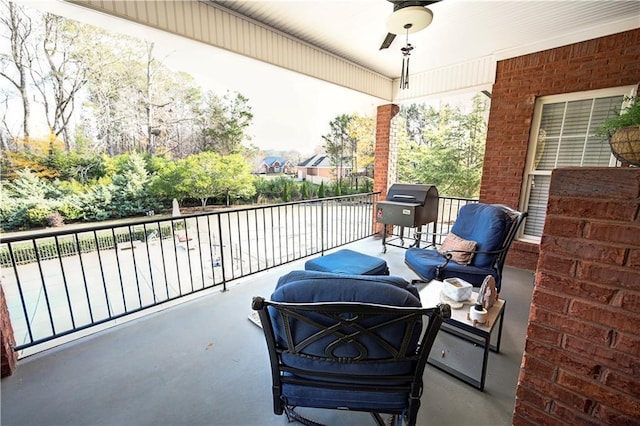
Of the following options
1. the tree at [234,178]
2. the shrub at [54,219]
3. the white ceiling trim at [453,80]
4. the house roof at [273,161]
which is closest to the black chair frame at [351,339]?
the white ceiling trim at [453,80]

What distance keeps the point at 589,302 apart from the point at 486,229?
7.08 feet

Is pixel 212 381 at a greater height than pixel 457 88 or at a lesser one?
lesser

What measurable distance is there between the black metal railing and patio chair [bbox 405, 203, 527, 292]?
187cm

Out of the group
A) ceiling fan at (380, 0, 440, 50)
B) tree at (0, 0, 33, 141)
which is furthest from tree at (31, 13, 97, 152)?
ceiling fan at (380, 0, 440, 50)

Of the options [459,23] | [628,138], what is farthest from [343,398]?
[459,23]

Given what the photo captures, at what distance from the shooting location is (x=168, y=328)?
7.79 ft

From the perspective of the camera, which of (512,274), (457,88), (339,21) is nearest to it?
(339,21)

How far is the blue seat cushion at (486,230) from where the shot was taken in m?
2.67

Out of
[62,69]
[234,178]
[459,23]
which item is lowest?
[234,178]

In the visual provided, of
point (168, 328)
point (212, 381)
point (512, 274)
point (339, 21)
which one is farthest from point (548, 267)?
point (512, 274)

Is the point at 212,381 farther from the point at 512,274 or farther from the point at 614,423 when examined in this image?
the point at 512,274

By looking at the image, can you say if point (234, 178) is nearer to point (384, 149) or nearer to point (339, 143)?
point (339, 143)

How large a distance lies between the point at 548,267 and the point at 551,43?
13.4 feet

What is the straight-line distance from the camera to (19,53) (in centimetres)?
→ 882
